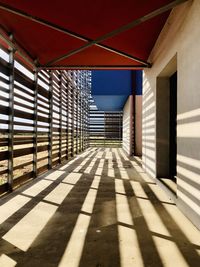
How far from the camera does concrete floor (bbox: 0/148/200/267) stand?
2021 mm

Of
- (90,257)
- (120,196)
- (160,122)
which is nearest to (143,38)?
Result: (160,122)

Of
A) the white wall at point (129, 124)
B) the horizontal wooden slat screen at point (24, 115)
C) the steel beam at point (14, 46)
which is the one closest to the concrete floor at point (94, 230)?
the horizontal wooden slat screen at point (24, 115)

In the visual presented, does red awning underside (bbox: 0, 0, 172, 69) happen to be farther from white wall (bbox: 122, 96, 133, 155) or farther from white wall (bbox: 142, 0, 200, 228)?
white wall (bbox: 122, 96, 133, 155)

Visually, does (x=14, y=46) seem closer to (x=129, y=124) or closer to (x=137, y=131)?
(x=137, y=131)

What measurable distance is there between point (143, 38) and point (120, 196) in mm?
2954

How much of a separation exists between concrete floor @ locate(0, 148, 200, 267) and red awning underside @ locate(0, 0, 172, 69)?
9.04 feet

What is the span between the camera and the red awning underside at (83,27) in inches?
127

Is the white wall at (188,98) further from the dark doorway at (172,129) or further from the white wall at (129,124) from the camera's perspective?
the white wall at (129,124)

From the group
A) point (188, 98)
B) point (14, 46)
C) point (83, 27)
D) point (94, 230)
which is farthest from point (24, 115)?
point (188, 98)

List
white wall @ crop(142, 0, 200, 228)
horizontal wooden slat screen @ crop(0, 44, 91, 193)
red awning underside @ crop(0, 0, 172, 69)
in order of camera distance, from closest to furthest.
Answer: white wall @ crop(142, 0, 200, 228) < red awning underside @ crop(0, 0, 172, 69) < horizontal wooden slat screen @ crop(0, 44, 91, 193)

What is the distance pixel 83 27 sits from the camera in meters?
3.88

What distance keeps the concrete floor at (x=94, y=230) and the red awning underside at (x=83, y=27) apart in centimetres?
276

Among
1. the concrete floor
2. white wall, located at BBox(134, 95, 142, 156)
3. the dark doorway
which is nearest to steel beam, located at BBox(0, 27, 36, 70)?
the concrete floor

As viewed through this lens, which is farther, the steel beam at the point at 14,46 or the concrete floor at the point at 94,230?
the steel beam at the point at 14,46
